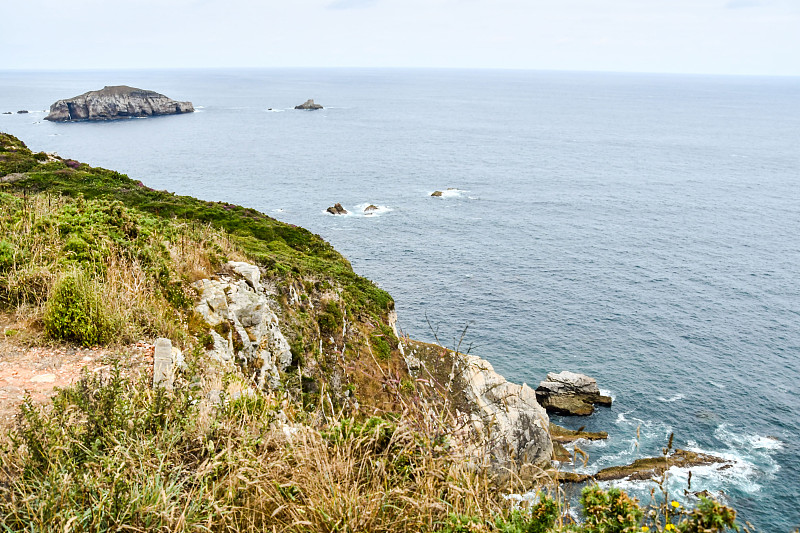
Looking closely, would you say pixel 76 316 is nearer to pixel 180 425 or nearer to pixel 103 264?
pixel 103 264

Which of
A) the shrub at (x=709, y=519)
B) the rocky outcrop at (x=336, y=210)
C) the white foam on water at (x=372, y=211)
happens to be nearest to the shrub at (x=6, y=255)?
the shrub at (x=709, y=519)

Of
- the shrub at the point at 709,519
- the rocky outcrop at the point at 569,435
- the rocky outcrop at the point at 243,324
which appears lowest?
the rocky outcrop at the point at 569,435

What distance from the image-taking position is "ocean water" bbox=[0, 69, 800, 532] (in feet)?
130

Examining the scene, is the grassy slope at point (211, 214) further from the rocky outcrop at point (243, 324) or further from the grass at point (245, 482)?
the grass at point (245, 482)

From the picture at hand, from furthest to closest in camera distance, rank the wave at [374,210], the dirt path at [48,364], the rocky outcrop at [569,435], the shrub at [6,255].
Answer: the wave at [374,210] < the rocky outcrop at [569,435] < the shrub at [6,255] < the dirt path at [48,364]

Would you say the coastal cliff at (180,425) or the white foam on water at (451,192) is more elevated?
the coastal cliff at (180,425)

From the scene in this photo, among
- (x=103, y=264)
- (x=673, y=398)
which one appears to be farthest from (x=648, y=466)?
(x=103, y=264)

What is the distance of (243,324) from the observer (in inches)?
624

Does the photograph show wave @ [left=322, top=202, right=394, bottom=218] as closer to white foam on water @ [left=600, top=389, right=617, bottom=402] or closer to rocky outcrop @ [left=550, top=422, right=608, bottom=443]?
white foam on water @ [left=600, top=389, right=617, bottom=402]

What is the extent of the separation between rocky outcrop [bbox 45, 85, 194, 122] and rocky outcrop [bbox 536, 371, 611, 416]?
6524 inches

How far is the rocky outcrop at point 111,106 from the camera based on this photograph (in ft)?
523

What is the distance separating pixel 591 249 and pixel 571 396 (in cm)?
3271

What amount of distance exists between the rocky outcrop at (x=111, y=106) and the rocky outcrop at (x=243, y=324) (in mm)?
173026

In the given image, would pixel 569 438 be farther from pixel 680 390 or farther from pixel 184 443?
pixel 184 443
